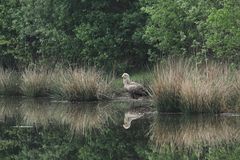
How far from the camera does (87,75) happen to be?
22.0 m

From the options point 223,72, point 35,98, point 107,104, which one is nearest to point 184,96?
point 223,72

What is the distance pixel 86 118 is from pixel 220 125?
4.48 meters

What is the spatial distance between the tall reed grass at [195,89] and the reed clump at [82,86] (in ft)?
15.6

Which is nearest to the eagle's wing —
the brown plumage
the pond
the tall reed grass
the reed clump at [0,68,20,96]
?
the brown plumage

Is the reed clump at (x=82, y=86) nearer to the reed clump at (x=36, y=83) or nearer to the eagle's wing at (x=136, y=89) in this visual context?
the eagle's wing at (x=136, y=89)

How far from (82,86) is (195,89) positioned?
21.7ft

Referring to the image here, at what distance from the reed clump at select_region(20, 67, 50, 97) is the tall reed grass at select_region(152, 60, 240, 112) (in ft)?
25.7

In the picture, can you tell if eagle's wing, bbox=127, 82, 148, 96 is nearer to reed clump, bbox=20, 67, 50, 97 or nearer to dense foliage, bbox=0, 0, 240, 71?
dense foliage, bbox=0, 0, 240, 71

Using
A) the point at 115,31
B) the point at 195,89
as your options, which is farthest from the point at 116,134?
the point at 115,31

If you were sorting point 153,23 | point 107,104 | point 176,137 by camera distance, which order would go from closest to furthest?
point 176,137 → point 107,104 → point 153,23

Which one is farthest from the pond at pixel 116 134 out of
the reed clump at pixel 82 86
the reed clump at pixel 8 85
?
the reed clump at pixel 8 85

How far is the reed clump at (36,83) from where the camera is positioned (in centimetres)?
2447

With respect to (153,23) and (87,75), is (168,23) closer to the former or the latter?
(153,23)

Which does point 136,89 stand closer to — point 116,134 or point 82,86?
point 82,86
